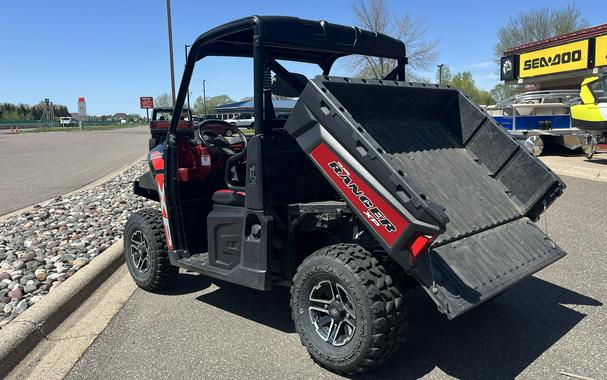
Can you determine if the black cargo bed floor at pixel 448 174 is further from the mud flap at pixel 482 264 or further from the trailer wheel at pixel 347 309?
the trailer wheel at pixel 347 309

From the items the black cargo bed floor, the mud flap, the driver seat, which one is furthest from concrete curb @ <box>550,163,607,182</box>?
the driver seat

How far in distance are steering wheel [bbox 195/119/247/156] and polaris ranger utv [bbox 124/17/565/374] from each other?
2 centimetres

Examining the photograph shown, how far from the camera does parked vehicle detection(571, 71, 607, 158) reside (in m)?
12.1

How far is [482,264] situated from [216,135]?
2.75 m

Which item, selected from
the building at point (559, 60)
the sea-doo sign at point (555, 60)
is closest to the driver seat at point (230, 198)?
the building at point (559, 60)

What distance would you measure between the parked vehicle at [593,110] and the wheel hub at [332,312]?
11.5m

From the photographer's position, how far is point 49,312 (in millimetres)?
3986

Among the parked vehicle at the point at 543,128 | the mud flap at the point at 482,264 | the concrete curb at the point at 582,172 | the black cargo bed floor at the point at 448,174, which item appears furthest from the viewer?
the parked vehicle at the point at 543,128

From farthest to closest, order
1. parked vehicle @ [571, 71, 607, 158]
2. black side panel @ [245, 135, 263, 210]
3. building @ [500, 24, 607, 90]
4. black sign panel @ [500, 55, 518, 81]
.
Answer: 1. black sign panel @ [500, 55, 518, 81]
2. building @ [500, 24, 607, 90]
3. parked vehicle @ [571, 71, 607, 158]
4. black side panel @ [245, 135, 263, 210]

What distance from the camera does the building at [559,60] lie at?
2134 cm

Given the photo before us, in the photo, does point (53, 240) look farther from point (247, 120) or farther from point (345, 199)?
point (345, 199)

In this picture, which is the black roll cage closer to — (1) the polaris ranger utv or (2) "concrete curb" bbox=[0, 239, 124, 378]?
(1) the polaris ranger utv

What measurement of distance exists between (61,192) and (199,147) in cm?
798

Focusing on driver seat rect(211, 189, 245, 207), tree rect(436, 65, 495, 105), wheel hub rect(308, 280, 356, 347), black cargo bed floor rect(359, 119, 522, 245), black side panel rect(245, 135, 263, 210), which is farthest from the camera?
tree rect(436, 65, 495, 105)
